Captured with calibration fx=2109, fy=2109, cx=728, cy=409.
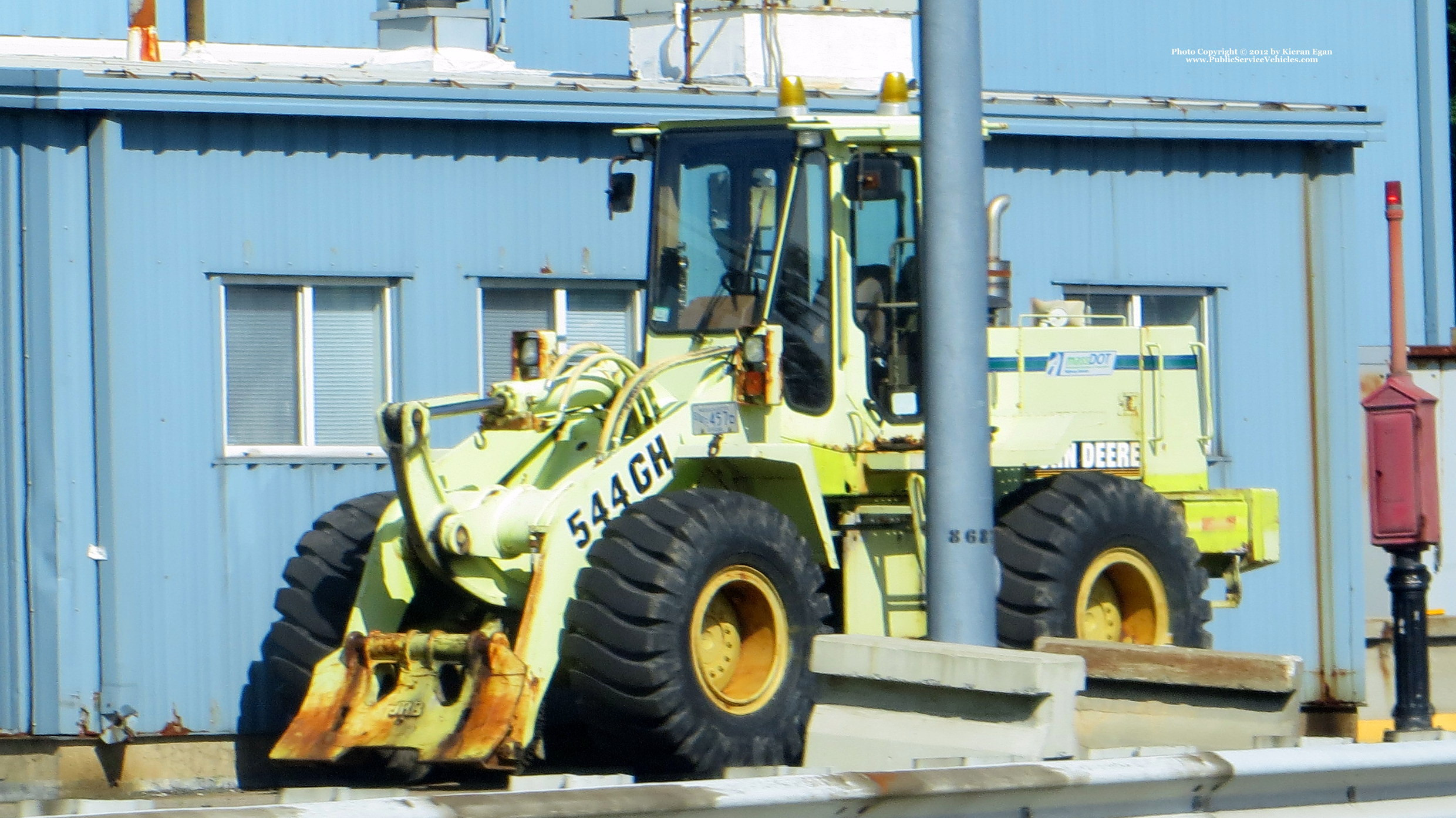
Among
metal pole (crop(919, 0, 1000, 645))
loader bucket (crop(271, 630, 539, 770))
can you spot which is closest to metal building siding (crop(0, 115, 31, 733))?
loader bucket (crop(271, 630, 539, 770))

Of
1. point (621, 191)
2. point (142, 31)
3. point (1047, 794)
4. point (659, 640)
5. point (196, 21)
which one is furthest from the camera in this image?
point (196, 21)

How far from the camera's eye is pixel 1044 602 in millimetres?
10477

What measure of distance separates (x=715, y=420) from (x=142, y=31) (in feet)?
24.4

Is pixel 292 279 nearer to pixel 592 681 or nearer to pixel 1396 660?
pixel 592 681

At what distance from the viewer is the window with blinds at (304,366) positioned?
12445 millimetres

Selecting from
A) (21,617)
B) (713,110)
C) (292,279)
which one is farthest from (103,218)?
(713,110)

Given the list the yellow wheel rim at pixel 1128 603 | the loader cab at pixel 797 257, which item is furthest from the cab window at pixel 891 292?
the yellow wheel rim at pixel 1128 603

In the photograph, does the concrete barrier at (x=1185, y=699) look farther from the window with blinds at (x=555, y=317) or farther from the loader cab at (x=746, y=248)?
the window with blinds at (x=555, y=317)

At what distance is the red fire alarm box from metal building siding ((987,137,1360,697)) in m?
3.22

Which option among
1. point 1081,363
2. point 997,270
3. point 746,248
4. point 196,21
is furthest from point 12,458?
point 196,21

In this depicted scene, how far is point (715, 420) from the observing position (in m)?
10.4

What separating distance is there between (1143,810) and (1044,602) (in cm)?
404

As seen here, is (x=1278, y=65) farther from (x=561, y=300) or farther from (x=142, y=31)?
(x=561, y=300)

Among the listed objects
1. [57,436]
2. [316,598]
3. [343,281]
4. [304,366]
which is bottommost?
[316,598]
